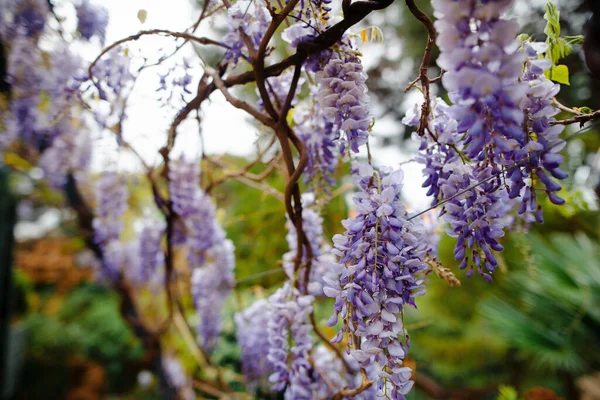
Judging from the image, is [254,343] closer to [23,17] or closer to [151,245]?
[151,245]

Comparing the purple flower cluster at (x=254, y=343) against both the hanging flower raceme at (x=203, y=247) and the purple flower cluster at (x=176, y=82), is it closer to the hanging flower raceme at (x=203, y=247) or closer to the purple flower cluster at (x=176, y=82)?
the hanging flower raceme at (x=203, y=247)

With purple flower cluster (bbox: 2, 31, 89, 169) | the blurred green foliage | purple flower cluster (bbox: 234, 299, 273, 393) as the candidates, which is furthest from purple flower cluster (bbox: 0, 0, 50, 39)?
the blurred green foliage

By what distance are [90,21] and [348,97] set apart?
1.20 m

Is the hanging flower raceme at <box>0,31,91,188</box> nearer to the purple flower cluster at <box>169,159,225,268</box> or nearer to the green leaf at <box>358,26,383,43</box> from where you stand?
the purple flower cluster at <box>169,159,225,268</box>

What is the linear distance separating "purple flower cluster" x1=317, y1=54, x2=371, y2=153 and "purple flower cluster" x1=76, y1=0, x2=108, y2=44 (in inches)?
42.8

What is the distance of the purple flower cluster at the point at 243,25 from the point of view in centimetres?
66

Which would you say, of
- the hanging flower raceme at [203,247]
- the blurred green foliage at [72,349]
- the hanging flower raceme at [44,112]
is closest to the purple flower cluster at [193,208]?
the hanging flower raceme at [203,247]

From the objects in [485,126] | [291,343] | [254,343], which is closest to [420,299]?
[254,343]

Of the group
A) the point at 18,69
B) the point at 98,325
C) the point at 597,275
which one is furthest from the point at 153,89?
the point at 98,325

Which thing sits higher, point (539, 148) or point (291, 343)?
point (539, 148)

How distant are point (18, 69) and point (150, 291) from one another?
1.39m

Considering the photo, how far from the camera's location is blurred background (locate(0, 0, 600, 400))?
1235 mm

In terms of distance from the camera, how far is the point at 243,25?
680mm

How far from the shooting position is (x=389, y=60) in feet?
7.48
